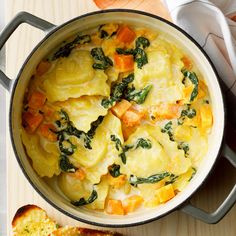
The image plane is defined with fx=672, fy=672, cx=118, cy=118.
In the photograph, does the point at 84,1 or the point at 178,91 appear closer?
the point at 178,91

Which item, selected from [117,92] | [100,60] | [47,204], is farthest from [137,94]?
[47,204]

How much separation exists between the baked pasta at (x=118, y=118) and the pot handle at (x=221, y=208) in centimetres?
17

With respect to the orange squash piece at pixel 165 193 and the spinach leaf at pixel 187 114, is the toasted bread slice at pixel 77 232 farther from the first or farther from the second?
the spinach leaf at pixel 187 114

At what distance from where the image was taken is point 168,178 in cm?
223

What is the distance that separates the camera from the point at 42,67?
2232 mm

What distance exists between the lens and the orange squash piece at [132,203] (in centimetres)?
223

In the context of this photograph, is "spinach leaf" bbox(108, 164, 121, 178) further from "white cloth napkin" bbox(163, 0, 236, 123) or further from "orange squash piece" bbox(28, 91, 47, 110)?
"white cloth napkin" bbox(163, 0, 236, 123)

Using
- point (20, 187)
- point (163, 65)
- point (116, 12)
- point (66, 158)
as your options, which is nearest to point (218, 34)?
point (163, 65)

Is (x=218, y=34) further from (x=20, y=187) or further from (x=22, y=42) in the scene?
(x=20, y=187)

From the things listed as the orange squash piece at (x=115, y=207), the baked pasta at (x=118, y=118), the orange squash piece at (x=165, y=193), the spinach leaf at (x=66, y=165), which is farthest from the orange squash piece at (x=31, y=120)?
the orange squash piece at (x=165, y=193)

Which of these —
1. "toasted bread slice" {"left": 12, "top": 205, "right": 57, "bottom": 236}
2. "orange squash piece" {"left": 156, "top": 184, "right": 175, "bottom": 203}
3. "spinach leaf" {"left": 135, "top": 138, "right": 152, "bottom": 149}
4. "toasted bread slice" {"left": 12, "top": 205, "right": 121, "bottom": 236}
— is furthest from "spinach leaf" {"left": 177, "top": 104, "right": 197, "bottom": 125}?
"toasted bread slice" {"left": 12, "top": 205, "right": 57, "bottom": 236}

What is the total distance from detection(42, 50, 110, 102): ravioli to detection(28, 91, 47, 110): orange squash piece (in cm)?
2

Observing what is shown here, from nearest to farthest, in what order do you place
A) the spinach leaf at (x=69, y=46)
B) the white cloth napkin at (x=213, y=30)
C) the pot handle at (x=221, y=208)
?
the pot handle at (x=221, y=208)
the white cloth napkin at (x=213, y=30)
the spinach leaf at (x=69, y=46)

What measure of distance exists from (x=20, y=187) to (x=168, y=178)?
0.52 meters
